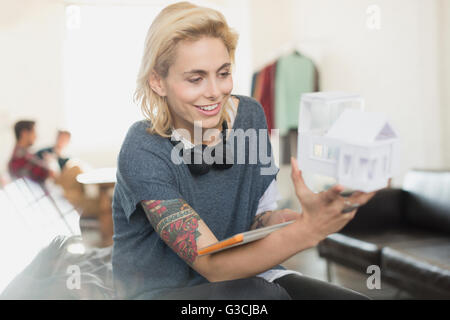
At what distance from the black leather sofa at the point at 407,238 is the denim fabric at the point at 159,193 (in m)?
0.83

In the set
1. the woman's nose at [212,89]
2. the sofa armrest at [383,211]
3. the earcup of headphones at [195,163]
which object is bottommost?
the sofa armrest at [383,211]

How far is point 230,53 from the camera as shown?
2.92 ft

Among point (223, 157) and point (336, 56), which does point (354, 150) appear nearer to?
point (223, 157)

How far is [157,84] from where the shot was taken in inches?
34.3

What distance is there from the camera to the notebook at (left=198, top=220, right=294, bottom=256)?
0.65 m

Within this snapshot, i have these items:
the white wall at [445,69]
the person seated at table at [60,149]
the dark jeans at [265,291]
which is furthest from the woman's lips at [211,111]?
the white wall at [445,69]

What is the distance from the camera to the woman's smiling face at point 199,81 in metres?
0.82

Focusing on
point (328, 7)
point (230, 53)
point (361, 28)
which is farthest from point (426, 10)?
point (230, 53)

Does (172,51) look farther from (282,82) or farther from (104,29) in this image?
(282,82)

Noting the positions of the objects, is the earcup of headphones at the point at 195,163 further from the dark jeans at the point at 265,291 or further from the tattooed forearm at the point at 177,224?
the dark jeans at the point at 265,291

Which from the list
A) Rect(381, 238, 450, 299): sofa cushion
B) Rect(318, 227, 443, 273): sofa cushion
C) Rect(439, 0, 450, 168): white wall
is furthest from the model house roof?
Rect(439, 0, 450, 168): white wall
